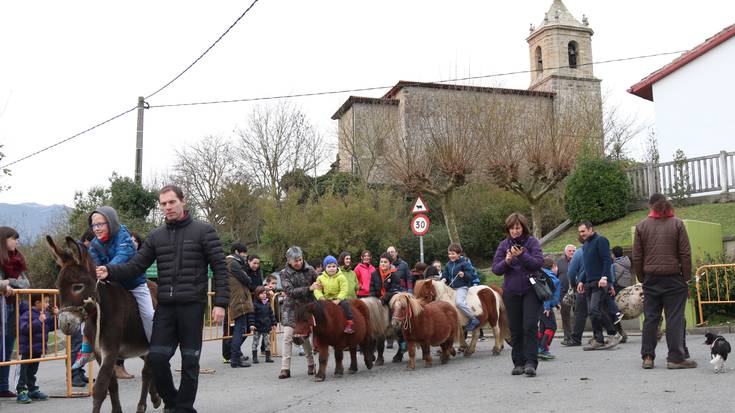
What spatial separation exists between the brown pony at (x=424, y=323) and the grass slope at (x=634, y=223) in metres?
9.96

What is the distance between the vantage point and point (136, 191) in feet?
93.1

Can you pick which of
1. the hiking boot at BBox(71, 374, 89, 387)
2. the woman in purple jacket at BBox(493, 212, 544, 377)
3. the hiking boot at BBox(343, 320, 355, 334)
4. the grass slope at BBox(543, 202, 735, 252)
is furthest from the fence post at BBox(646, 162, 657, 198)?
the hiking boot at BBox(71, 374, 89, 387)

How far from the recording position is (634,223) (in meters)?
23.6

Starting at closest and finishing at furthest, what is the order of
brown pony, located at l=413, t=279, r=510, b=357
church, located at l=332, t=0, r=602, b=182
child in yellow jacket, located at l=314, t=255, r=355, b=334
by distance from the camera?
child in yellow jacket, located at l=314, t=255, r=355, b=334
brown pony, located at l=413, t=279, r=510, b=357
church, located at l=332, t=0, r=602, b=182

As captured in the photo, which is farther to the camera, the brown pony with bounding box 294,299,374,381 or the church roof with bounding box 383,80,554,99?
the church roof with bounding box 383,80,554,99

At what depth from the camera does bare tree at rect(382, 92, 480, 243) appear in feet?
102

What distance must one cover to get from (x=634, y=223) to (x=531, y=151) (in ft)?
A: 24.1

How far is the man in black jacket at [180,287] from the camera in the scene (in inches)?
258

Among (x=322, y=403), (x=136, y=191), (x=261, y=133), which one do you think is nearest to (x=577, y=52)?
(x=261, y=133)

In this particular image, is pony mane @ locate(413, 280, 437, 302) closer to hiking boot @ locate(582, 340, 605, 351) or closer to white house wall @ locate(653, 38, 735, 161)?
hiking boot @ locate(582, 340, 605, 351)

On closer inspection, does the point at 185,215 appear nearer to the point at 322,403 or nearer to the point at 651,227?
the point at 322,403

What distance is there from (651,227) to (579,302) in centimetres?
396

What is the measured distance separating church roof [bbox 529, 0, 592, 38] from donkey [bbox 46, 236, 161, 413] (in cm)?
6100

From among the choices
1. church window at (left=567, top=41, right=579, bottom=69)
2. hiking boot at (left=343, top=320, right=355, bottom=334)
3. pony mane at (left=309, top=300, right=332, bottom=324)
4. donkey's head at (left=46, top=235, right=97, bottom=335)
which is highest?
church window at (left=567, top=41, right=579, bottom=69)
